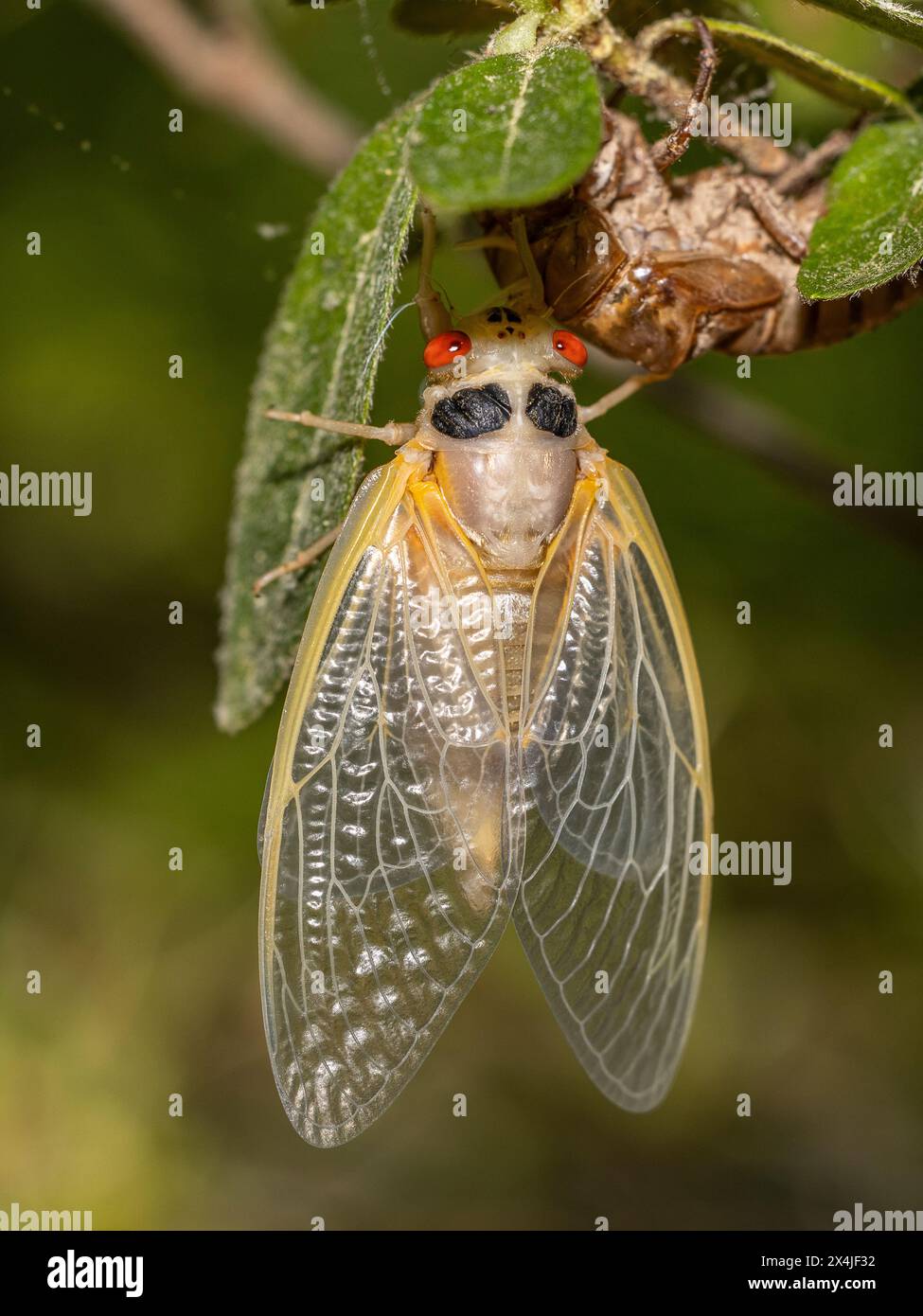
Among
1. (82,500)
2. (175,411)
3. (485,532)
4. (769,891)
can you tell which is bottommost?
(769,891)

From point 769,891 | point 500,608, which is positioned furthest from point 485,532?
point 769,891

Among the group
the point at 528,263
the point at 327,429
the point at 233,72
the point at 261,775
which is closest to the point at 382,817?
the point at 327,429

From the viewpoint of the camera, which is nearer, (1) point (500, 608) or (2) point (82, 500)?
(1) point (500, 608)

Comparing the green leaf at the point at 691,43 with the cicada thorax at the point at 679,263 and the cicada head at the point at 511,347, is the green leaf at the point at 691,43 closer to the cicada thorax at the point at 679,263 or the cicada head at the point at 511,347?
the cicada thorax at the point at 679,263

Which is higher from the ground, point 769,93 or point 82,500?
point 769,93

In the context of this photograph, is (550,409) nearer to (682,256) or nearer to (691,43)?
(682,256)

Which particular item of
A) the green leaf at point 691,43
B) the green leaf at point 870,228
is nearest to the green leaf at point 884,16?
the green leaf at point 870,228
